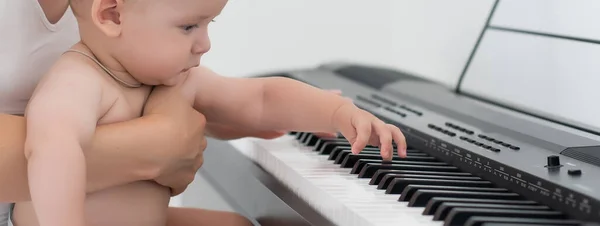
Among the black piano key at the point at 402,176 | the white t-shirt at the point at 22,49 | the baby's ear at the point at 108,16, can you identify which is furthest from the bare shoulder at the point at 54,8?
the black piano key at the point at 402,176

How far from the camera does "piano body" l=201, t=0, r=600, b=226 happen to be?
3.15 ft

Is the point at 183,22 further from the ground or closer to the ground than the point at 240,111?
further from the ground

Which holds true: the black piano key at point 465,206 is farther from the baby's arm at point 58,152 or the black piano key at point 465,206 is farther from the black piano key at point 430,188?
the baby's arm at point 58,152

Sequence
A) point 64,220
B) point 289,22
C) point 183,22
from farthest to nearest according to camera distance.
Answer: point 289,22 < point 183,22 < point 64,220

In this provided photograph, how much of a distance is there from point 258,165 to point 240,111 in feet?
0.35

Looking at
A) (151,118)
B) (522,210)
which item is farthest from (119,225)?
(522,210)

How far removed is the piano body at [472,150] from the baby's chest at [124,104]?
0.22 meters

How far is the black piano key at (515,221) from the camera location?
2.89 feet

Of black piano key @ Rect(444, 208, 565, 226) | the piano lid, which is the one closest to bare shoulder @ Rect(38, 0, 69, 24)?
black piano key @ Rect(444, 208, 565, 226)

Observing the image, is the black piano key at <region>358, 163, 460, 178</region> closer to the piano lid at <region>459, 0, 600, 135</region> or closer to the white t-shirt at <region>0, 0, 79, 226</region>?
the piano lid at <region>459, 0, 600, 135</region>

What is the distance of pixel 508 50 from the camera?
5.03ft

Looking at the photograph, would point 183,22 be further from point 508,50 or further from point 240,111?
point 508,50

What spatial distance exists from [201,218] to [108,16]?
1.23 feet

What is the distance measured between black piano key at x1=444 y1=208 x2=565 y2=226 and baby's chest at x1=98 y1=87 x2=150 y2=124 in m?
0.43
